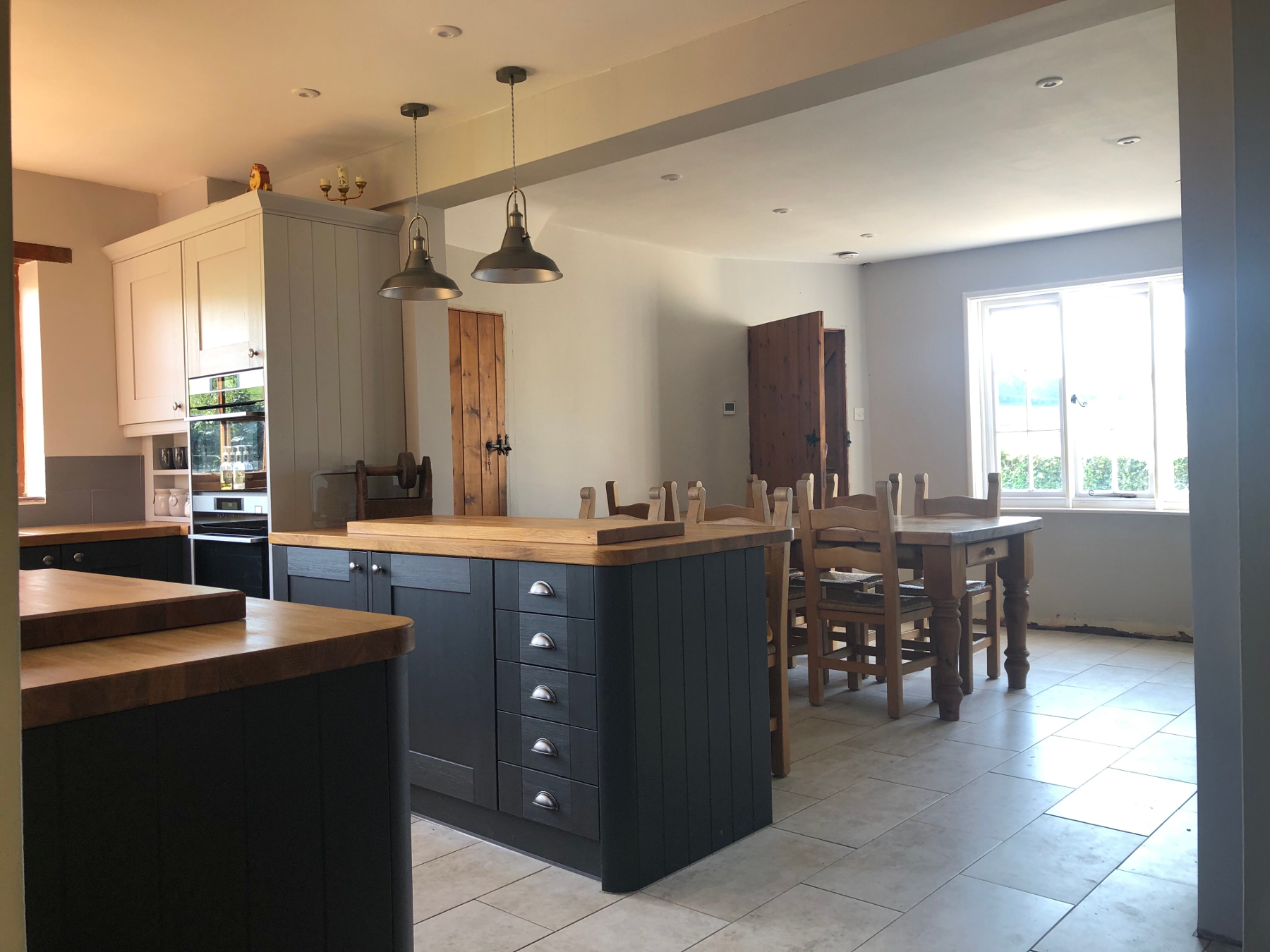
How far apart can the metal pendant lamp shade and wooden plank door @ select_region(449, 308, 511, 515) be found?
2.25 metres

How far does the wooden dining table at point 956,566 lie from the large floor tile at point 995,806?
0.83 meters

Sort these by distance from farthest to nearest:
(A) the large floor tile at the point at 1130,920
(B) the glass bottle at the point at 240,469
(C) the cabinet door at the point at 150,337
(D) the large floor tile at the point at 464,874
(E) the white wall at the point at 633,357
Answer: (E) the white wall at the point at 633,357, (C) the cabinet door at the point at 150,337, (B) the glass bottle at the point at 240,469, (D) the large floor tile at the point at 464,874, (A) the large floor tile at the point at 1130,920

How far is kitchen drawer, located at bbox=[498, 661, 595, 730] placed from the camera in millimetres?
2557

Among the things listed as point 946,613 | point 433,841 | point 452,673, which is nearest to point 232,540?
point 452,673

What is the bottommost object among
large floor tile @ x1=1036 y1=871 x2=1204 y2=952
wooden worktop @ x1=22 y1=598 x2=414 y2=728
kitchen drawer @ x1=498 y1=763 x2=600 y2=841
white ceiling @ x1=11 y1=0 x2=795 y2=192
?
large floor tile @ x1=1036 y1=871 x2=1204 y2=952

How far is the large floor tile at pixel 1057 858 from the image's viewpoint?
2.48 metres

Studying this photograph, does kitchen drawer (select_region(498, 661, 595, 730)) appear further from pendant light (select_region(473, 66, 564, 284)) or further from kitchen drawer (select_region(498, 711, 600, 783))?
pendant light (select_region(473, 66, 564, 284))

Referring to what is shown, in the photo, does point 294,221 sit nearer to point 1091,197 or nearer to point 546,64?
point 546,64

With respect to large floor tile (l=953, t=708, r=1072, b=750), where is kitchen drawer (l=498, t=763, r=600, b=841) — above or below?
above

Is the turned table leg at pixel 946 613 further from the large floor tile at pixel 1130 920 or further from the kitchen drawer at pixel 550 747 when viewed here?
the kitchen drawer at pixel 550 747

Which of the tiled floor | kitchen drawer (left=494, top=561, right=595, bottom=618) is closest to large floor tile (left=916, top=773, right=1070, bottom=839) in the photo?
the tiled floor

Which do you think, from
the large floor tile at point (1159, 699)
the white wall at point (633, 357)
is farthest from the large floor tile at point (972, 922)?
the white wall at point (633, 357)

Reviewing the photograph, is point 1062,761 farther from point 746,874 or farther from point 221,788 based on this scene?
point 221,788

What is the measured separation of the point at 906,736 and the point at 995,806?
837 mm
